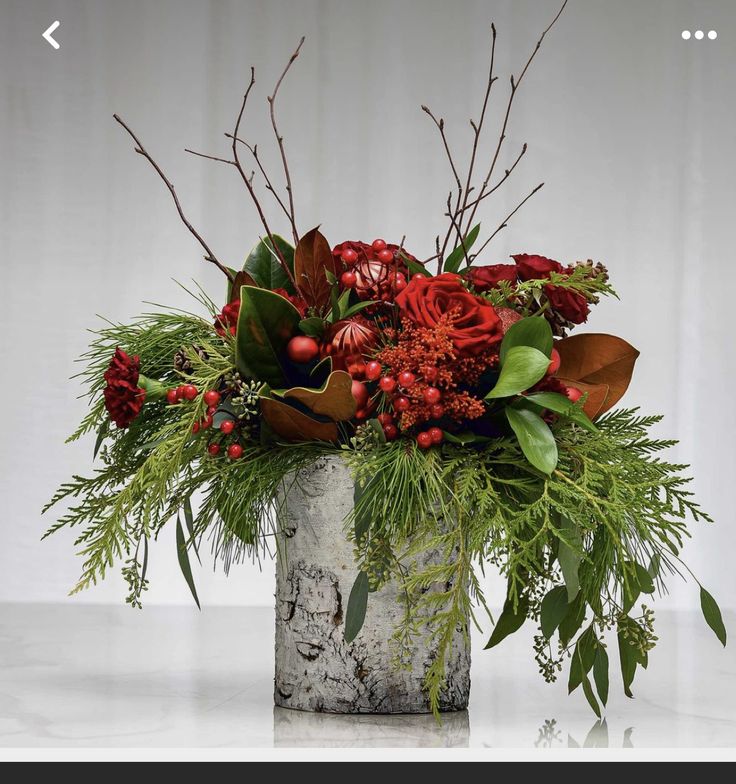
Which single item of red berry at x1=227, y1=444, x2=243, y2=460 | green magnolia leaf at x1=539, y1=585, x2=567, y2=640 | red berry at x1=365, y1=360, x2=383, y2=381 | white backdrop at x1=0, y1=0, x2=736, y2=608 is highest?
white backdrop at x1=0, y1=0, x2=736, y2=608

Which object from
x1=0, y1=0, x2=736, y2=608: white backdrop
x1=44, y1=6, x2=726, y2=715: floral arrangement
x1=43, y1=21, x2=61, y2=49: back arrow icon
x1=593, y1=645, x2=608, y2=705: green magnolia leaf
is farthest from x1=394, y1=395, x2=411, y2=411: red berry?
x1=43, y1=21, x2=61, y2=49: back arrow icon

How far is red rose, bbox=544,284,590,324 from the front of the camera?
0.75 meters

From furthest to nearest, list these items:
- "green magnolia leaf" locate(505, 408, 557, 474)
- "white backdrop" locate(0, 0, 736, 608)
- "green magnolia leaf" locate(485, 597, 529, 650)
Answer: "white backdrop" locate(0, 0, 736, 608) < "green magnolia leaf" locate(485, 597, 529, 650) < "green magnolia leaf" locate(505, 408, 557, 474)

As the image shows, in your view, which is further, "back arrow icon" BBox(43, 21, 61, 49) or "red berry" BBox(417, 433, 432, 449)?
"back arrow icon" BBox(43, 21, 61, 49)

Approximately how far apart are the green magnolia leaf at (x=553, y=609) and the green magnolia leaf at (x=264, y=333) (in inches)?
8.5

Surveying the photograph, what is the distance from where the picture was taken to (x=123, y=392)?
726 mm

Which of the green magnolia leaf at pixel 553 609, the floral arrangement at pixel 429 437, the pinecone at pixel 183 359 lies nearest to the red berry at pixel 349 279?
the floral arrangement at pixel 429 437

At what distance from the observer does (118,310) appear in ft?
5.15

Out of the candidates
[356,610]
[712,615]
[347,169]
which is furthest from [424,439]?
[347,169]

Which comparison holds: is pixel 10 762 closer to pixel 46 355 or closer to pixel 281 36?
pixel 46 355

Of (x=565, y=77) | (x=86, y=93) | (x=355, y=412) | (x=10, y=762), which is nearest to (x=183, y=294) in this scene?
(x=86, y=93)

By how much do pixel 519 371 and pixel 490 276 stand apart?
0.33ft

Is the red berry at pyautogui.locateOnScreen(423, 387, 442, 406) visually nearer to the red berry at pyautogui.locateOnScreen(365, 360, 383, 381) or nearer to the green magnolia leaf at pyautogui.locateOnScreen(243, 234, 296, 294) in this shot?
the red berry at pyautogui.locateOnScreen(365, 360, 383, 381)

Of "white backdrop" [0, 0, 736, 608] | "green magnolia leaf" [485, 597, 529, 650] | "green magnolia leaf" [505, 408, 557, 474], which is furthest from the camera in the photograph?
"white backdrop" [0, 0, 736, 608]
